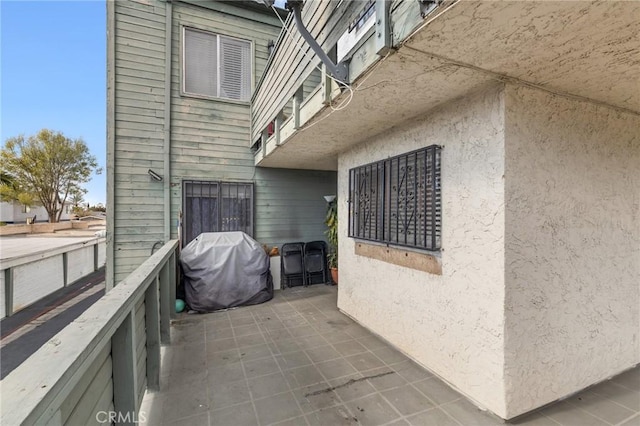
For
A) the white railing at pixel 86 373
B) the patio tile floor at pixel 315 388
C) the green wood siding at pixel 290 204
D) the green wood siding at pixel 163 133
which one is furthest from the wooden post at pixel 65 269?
the white railing at pixel 86 373

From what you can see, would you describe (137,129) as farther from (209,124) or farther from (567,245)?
(567,245)

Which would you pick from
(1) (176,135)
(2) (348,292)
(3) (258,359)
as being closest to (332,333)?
(2) (348,292)

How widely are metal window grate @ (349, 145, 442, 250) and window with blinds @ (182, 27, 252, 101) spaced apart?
3211mm

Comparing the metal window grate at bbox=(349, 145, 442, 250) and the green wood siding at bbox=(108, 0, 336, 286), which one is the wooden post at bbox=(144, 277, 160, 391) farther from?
the green wood siding at bbox=(108, 0, 336, 286)

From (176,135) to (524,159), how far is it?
493 centimetres

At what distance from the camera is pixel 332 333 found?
3.34 meters

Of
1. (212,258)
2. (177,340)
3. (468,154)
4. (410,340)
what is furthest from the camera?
(212,258)

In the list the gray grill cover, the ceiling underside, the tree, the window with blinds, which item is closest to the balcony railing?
the ceiling underside

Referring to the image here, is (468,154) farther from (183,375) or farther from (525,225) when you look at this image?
(183,375)

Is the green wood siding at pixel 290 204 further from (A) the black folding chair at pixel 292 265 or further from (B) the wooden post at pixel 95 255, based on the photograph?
(B) the wooden post at pixel 95 255

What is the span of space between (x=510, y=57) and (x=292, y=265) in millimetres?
4636

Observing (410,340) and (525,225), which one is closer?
(525,225)

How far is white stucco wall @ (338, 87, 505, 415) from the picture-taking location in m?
1.90

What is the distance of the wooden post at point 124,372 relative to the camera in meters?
1.41
